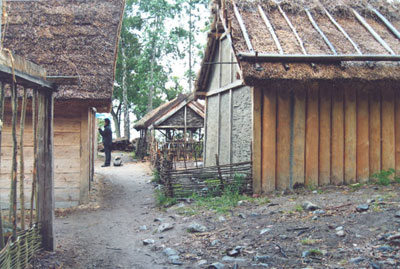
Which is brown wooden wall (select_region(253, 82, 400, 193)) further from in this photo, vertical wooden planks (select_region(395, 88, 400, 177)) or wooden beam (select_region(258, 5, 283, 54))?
wooden beam (select_region(258, 5, 283, 54))

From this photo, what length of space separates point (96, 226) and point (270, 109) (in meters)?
3.86

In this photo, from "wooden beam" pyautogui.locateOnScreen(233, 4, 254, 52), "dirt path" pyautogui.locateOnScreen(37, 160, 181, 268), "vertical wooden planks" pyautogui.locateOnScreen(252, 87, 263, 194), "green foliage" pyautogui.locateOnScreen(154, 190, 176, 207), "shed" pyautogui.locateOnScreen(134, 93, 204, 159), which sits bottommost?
"dirt path" pyautogui.locateOnScreen(37, 160, 181, 268)

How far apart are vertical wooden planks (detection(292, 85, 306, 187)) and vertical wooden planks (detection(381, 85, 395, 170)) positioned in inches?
68.1

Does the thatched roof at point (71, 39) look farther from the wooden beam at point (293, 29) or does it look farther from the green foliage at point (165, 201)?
the wooden beam at point (293, 29)

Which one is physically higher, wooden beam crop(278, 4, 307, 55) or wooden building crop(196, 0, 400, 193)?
wooden beam crop(278, 4, 307, 55)

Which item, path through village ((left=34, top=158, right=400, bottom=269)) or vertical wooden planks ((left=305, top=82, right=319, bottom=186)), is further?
vertical wooden planks ((left=305, top=82, right=319, bottom=186))

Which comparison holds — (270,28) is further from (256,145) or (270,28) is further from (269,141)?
(256,145)

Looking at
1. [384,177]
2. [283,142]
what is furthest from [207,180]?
[384,177]

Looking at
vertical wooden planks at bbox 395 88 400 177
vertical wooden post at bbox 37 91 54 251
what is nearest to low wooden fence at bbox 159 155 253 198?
vertical wooden planks at bbox 395 88 400 177

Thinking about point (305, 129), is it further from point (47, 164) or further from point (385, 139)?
point (47, 164)

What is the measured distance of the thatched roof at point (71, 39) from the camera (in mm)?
7953

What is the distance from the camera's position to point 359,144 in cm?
786

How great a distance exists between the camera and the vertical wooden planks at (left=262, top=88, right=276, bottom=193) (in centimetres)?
751

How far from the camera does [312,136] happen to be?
302 inches
